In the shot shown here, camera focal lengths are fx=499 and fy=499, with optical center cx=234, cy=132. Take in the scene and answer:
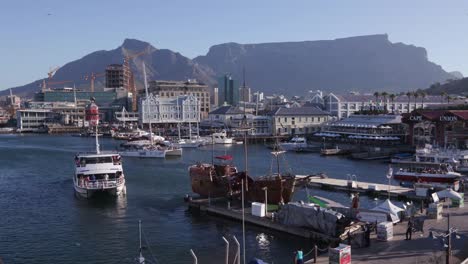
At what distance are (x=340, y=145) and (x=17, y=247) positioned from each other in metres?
62.6

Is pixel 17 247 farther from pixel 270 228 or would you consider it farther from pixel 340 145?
pixel 340 145

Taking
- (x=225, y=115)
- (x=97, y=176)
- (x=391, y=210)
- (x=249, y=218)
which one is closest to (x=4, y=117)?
(x=225, y=115)

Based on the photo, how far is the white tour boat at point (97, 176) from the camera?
3750cm

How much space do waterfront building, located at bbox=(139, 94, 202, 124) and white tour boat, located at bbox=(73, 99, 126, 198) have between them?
95900 mm

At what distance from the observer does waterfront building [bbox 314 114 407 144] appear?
3031 inches

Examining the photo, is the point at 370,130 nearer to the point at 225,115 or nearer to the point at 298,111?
the point at 298,111

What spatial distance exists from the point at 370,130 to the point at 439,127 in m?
16.3

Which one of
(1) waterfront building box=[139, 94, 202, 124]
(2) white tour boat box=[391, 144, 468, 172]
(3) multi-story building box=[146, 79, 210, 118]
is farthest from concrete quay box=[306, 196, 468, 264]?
(3) multi-story building box=[146, 79, 210, 118]

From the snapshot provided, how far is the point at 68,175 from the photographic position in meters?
52.4

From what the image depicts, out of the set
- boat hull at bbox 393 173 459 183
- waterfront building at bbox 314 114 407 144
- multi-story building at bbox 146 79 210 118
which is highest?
multi-story building at bbox 146 79 210 118

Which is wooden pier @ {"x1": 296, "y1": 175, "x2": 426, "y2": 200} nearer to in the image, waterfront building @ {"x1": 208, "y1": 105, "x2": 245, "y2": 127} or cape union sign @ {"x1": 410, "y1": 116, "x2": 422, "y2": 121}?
cape union sign @ {"x1": 410, "y1": 116, "x2": 422, "y2": 121}

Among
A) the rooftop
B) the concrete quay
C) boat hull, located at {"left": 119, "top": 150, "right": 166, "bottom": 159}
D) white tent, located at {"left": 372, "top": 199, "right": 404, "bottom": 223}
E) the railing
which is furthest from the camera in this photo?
the rooftop

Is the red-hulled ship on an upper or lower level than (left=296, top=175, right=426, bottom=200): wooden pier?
upper

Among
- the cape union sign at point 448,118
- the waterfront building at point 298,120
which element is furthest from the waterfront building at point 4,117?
the cape union sign at point 448,118
